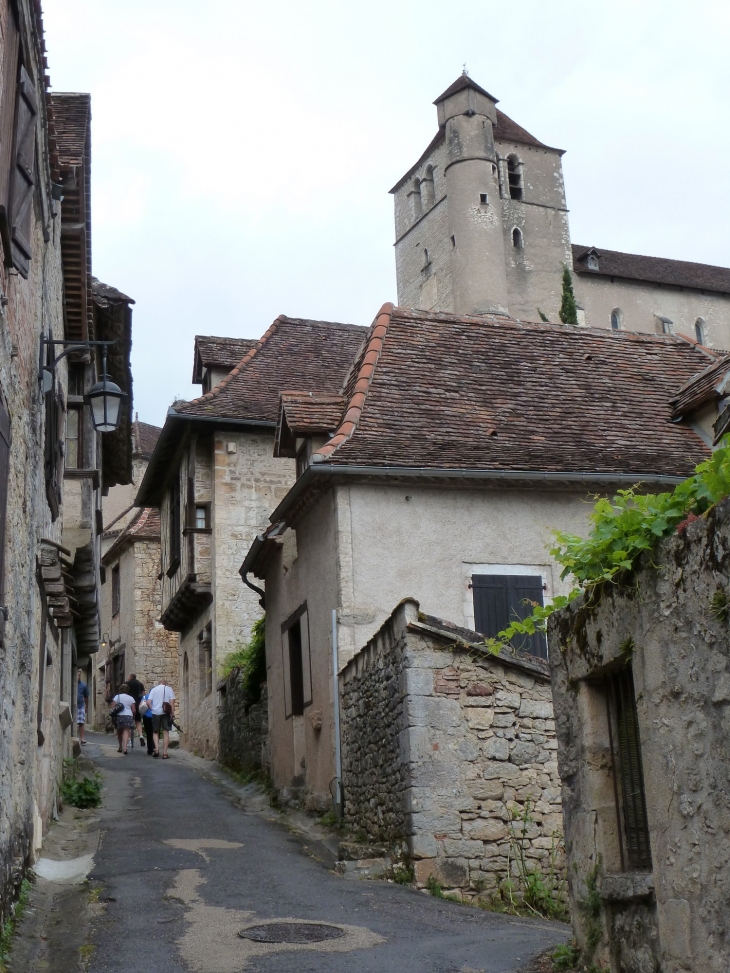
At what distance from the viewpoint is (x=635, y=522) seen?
5508mm

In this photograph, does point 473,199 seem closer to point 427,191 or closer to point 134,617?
point 427,191

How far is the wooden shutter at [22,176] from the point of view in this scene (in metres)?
6.74

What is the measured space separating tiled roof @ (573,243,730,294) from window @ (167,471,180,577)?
1530 inches

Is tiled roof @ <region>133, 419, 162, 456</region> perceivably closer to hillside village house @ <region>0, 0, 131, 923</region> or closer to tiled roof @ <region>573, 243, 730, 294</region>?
tiled roof @ <region>573, 243, 730, 294</region>

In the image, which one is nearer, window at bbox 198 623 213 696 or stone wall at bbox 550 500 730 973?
stone wall at bbox 550 500 730 973

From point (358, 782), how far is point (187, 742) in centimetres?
1309

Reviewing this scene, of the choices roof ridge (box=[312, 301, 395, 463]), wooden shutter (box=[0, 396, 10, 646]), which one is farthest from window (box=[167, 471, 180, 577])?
wooden shutter (box=[0, 396, 10, 646])

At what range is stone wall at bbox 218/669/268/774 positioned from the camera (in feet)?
57.7

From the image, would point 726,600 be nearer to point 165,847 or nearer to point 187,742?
point 165,847

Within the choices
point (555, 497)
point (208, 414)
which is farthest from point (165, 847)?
point (208, 414)

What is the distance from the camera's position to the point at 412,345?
15.4 metres

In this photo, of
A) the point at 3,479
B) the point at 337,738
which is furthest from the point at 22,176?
the point at 337,738

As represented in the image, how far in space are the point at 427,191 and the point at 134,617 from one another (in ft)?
118

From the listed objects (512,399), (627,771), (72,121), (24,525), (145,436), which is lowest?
(627,771)
